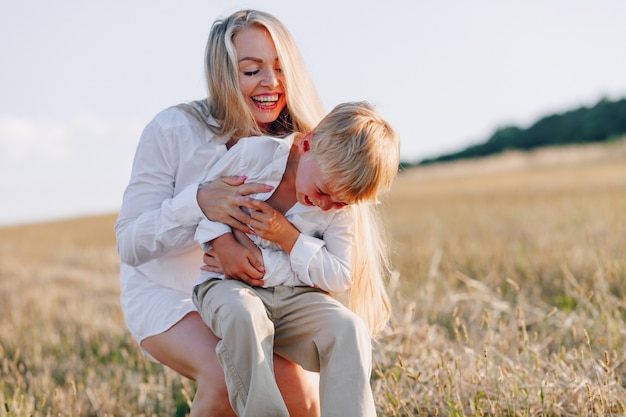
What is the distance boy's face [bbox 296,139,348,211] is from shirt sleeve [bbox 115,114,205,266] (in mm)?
412

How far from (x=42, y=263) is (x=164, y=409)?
8823mm

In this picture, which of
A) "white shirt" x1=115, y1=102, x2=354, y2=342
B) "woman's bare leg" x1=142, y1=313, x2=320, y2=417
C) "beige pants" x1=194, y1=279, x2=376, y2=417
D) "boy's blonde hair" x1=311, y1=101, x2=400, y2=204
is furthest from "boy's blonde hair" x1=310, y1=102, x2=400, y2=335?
"white shirt" x1=115, y1=102, x2=354, y2=342

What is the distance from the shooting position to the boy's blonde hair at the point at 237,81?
318cm

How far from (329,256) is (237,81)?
902 millimetres

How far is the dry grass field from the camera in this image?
10.1 feet

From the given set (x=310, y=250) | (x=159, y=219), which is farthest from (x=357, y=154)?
(x=159, y=219)

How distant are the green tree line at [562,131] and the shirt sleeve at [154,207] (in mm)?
52122

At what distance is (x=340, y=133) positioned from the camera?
8.65ft

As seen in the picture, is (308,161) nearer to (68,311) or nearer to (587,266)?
(587,266)

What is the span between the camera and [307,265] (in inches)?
105

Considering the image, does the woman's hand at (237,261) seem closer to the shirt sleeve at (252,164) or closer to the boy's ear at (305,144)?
the shirt sleeve at (252,164)

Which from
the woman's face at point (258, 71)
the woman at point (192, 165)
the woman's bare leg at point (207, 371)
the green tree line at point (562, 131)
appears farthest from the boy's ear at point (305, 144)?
the green tree line at point (562, 131)

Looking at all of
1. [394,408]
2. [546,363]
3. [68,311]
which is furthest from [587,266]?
[68,311]

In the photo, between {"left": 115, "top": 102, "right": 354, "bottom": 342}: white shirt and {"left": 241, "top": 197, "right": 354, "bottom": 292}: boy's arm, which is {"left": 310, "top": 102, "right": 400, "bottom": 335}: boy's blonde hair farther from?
{"left": 115, "top": 102, "right": 354, "bottom": 342}: white shirt
